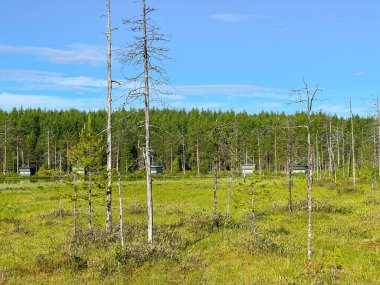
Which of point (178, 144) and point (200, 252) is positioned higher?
point (178, 144)

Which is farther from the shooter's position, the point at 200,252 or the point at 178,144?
the point at 178,144

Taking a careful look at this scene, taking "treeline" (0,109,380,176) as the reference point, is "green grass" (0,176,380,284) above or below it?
below

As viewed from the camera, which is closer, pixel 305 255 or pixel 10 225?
pixel 305 255

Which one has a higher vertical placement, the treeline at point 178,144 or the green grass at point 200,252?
the treeline at point 178,144

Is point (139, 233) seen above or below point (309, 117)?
below

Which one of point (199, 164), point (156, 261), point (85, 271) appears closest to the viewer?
point (85, 271)

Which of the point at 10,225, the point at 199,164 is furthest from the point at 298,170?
the point at 10,225

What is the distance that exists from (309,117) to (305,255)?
6.31 m

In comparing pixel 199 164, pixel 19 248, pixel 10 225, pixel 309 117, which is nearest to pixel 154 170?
pixel 199 164

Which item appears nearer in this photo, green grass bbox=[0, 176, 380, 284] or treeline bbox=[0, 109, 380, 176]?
green grass bbox=[0, 176, 380, 284]

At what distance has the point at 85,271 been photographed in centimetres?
1349

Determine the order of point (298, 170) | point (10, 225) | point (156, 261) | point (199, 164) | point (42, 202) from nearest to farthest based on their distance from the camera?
point (156, 261) → point (10, 225) → point (42, 202) → point (298, 170) → point (199, 164)

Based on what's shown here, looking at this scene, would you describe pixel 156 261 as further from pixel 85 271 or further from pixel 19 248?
pixel 19 248

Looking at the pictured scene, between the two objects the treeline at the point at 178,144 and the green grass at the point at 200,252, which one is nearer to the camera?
the green grass at the point at 200,252
